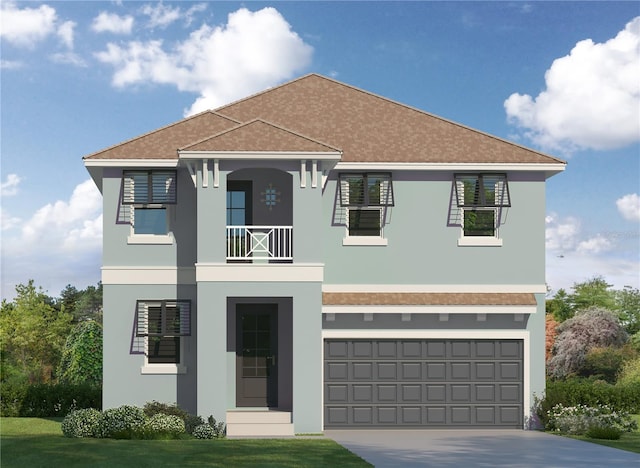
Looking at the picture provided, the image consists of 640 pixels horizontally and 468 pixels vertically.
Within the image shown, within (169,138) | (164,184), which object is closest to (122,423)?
(164,184)

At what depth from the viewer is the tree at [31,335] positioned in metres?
47.6

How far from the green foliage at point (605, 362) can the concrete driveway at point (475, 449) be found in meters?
17.8

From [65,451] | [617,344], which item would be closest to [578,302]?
[617,344]

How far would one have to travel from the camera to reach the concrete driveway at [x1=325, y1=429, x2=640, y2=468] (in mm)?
17672

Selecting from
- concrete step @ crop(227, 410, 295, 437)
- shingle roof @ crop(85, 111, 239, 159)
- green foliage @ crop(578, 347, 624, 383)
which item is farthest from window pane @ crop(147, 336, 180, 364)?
green foliage @ crop(578, 347, 624, 383)

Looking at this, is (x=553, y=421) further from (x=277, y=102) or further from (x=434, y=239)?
(x=277, y=102)

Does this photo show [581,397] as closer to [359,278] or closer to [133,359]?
[359,278]

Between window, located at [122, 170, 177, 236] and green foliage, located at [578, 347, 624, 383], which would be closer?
window, located at [122, 170, 177, 236]

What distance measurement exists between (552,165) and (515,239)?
2.37 meters

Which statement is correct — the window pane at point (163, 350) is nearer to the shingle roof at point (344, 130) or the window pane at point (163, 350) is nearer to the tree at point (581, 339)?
the shingle roof at point (344, 130)

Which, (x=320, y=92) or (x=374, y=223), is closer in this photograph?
(x=374, y=223)

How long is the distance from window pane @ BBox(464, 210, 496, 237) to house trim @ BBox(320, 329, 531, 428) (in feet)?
9.55

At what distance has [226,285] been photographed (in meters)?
23.4

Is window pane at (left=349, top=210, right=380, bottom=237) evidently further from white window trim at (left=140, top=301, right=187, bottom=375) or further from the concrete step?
white window trim at (left=140, top=301, right=187, bottom=375)
